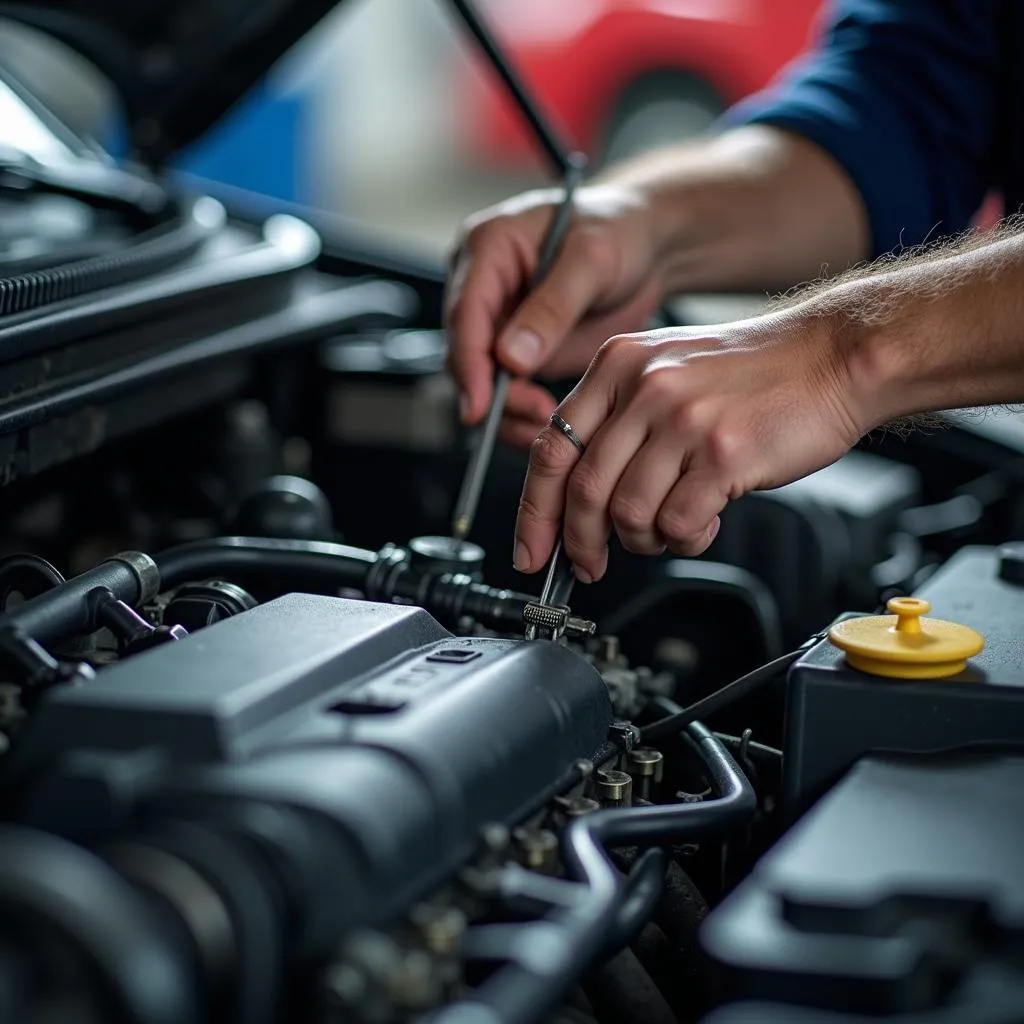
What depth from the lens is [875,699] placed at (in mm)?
721

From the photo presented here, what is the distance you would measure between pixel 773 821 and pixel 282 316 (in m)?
0.75

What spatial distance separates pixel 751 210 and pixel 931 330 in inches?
28.5

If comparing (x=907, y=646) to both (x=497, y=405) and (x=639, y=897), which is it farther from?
(x=497, y=405)

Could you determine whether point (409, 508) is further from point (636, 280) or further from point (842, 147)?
point (842, 147)

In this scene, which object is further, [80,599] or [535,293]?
[535,293]

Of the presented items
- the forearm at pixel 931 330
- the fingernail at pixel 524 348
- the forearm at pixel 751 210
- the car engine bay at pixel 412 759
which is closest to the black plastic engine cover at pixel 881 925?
the car engine bay at pixel 412 759

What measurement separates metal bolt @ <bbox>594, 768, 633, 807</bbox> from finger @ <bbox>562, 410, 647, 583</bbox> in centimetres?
Answer: 18

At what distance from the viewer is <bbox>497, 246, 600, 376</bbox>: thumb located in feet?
3.84

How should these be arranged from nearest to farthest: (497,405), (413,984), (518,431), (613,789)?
(413,984) → (613,789) → (497,405) → (518,431)

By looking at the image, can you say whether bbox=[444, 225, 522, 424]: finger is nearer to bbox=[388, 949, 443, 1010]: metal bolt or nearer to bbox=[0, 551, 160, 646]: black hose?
bbox=[0, 551, 160, 646]: black hose

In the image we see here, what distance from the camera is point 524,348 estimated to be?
1.17m

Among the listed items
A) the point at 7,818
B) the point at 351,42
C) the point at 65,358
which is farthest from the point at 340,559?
the point at 351,42

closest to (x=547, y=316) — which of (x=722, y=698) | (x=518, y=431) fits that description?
(x=518, y=431)

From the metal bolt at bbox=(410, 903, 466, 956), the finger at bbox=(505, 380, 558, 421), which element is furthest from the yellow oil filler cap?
the finger at bbox=(505, 380, 558, 421)
